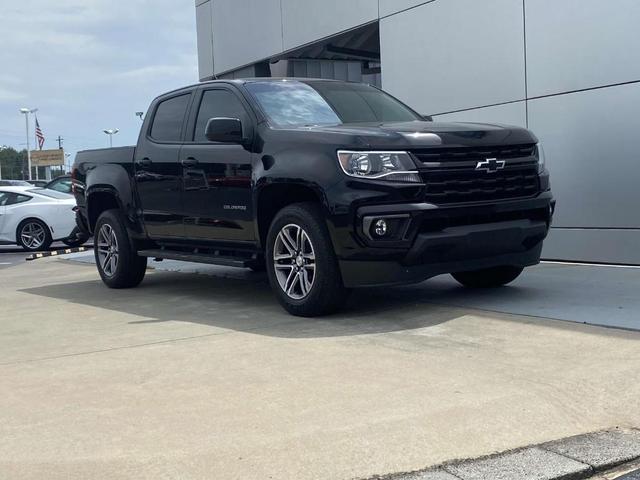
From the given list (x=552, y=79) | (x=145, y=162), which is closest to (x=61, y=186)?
(x=145, y=162)

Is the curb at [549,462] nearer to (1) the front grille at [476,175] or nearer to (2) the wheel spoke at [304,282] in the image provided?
(1) the front grille at [476,175]

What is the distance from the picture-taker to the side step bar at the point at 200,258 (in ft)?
22.9

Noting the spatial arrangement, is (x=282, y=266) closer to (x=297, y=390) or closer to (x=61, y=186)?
(x=297, y=390)

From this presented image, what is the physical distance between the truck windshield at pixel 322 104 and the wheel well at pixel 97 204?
248 cm

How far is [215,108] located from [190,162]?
57cm

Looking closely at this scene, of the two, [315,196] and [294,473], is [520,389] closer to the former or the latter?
[294,473]

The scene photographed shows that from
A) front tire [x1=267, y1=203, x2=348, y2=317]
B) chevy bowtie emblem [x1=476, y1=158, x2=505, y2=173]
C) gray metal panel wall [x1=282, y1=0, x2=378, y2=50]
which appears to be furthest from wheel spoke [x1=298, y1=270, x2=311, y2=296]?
gray metal panel wall [x1=282, y1=0, x2=378, y2=50]

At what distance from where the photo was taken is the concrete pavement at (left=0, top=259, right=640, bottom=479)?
136 inches

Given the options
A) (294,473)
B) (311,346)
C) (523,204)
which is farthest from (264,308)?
(294,473)

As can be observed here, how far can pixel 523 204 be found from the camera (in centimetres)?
636

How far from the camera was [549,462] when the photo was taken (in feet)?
10.8

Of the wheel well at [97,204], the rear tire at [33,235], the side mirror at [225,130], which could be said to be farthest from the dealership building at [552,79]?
the rear tire at [33,235]

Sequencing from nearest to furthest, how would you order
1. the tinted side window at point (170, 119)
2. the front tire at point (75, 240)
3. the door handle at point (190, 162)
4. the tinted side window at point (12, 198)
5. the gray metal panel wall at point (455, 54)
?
1. the door handle at point (190, 162)
2. the tinted side window at point (170, 119)
3. the gray metal panel wall at point (455, 54)
4. the front tire at point (75, 240)
5. the tinted side window at point (12, 198)

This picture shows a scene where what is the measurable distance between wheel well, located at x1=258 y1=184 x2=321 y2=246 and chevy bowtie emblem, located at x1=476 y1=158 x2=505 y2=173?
1221 mm
